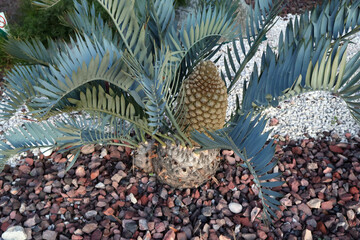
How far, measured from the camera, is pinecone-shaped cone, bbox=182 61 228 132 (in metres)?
1.13

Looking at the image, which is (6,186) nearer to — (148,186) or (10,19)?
(148,186)

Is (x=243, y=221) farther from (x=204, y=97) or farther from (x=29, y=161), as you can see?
(x=29, y=161)

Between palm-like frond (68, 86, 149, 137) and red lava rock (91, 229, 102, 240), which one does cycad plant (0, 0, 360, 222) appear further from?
red lava rock (91, 229, 102, 240)

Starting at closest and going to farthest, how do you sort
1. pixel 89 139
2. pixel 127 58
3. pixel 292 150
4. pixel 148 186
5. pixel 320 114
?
pixel 127 58, pixel 89 139, pixel 148 186, pixel 292 150, pixel 320 114

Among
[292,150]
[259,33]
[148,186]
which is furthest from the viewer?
[292,150]

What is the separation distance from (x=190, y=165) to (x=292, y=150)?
69cm

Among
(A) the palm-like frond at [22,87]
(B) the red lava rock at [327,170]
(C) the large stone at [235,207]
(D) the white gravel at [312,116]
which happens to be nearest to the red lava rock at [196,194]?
(C) the large stone at [235,207]

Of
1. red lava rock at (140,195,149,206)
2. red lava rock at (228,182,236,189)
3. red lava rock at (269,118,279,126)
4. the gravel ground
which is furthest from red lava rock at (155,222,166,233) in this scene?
red lava rock at (269,118,279,126)

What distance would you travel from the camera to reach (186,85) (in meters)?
1.17

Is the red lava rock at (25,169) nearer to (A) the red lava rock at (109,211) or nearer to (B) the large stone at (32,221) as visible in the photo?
(B) the large stone at (32,221)

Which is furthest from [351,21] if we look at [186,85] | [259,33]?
[186,85]

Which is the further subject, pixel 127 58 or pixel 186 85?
pixel 186 85

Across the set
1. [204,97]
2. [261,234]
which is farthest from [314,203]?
[204,97]

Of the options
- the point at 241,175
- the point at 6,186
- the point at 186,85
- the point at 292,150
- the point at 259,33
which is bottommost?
the point at 6,186
